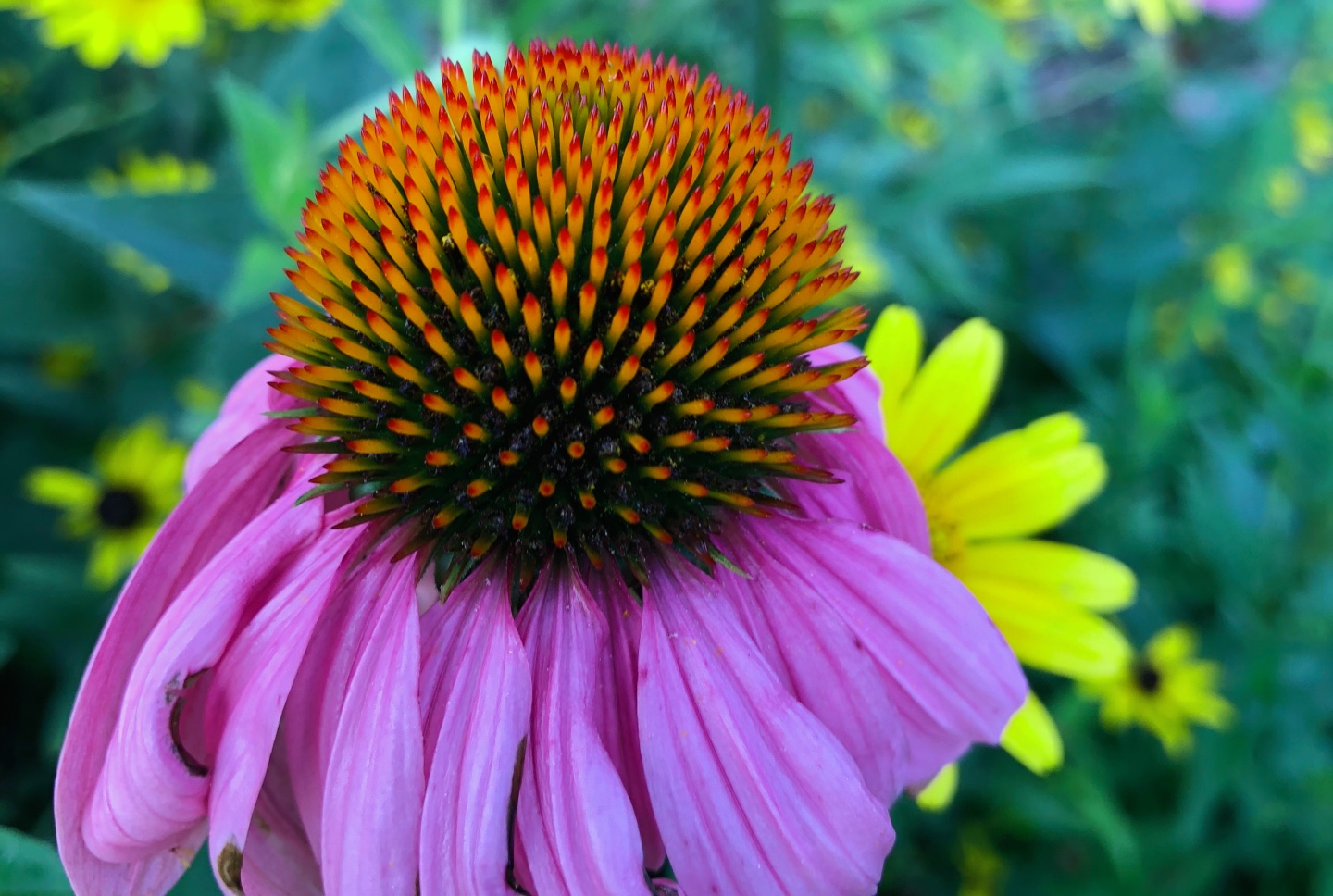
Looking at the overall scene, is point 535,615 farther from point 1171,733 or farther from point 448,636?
point 1171,733

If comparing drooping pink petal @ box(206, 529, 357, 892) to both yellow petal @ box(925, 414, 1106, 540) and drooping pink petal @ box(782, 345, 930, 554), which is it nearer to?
drooping pink petal @ box(782, 345, 930, 554)

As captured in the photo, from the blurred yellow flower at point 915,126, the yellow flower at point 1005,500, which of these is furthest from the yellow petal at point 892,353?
the blurred yellow flower at point 915,126

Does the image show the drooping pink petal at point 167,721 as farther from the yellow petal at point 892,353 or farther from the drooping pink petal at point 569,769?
the yellow petal at point 892,353

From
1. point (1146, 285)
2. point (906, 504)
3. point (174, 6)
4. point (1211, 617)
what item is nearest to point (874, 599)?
point (906, 504)

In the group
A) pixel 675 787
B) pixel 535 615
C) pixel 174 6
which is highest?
pixel 174 6

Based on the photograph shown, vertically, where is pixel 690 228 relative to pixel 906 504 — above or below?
above

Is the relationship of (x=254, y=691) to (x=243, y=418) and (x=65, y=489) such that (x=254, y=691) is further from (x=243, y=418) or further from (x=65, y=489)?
(x=65, y=489)

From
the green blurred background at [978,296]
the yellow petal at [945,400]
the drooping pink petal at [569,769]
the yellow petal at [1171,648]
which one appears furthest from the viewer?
the yellow petal at [1171,648]
